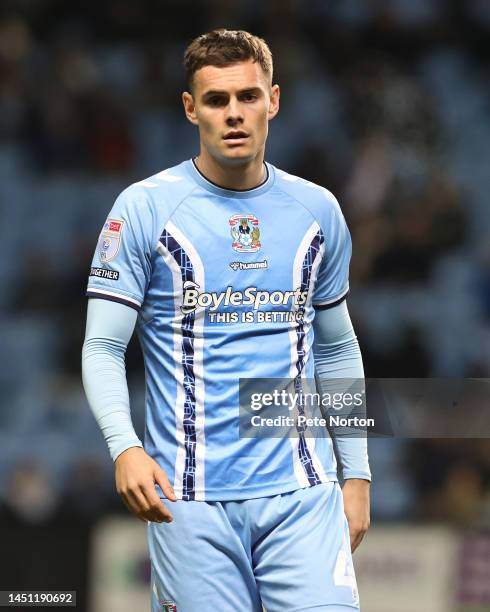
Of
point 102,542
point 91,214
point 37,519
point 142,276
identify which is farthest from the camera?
point 91,214

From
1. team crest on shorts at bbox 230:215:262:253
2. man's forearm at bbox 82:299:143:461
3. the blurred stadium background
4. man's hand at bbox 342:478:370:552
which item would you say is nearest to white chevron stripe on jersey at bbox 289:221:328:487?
team crest on shorts at bbox 230:215:262:253

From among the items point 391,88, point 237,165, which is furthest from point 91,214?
point 237,165

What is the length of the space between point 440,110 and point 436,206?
1.32m

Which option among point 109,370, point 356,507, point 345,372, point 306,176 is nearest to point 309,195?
point 345,372

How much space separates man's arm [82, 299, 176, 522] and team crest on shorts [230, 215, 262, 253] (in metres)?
0.34

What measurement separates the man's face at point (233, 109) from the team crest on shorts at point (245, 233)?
0.51ft

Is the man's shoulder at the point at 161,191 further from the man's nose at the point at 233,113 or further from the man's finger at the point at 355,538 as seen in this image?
the man's finger at the point at 355,538

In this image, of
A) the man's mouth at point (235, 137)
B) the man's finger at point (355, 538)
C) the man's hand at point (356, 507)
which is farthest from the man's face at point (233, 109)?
the man's finger at point (355, 538)

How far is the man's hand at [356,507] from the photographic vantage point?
379cm

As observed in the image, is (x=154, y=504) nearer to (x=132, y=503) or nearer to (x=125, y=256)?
(x=132, y=503)

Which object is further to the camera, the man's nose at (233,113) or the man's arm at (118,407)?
the man's nose at (233,113)

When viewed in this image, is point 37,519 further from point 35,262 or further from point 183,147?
point 183,147

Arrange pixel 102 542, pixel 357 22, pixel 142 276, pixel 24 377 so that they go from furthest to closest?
pixel 357 22
pixel 24 377
pixel 102 542
pixel 142 276

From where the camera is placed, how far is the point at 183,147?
11.1 meters
